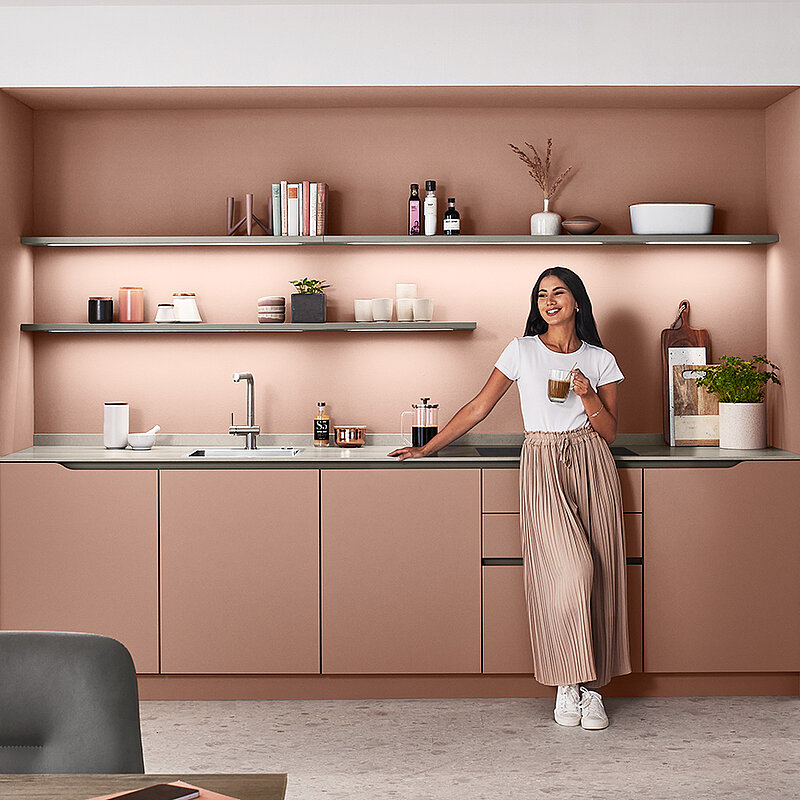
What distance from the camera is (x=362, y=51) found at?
384 cm

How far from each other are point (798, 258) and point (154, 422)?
282 centimetres

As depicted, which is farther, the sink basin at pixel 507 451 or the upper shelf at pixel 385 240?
the upper shelf at pixel 385 240

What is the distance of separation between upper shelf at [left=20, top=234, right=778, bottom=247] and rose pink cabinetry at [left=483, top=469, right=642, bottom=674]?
3.25 ft

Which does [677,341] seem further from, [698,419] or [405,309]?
[405,309]

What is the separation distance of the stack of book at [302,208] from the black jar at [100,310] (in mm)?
787

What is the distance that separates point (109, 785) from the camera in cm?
136

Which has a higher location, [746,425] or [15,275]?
[15,275]

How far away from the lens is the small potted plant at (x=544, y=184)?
4.14 m

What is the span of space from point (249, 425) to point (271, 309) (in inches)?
20.4

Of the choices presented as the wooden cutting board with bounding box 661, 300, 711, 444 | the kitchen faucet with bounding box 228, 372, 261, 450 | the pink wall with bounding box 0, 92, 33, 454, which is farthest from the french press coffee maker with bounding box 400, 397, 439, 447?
the pink wall with bounding box 0, 92, 33, 454

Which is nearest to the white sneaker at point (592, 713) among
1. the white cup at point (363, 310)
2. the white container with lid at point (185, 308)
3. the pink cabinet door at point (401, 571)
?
the pink cabinet door at point (401, 571)

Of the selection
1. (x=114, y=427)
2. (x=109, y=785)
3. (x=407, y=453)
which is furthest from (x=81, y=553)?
(x=109, y=785)

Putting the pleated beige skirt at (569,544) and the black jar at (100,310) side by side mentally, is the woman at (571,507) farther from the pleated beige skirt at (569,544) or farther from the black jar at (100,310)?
the black jar at (100,310)

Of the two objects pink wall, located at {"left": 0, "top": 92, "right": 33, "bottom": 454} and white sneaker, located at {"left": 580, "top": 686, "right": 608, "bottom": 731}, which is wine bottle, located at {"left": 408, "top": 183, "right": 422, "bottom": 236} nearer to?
pink wall, located at {"left": 0, "top": 92, "right": 33, "bottom": 454}
